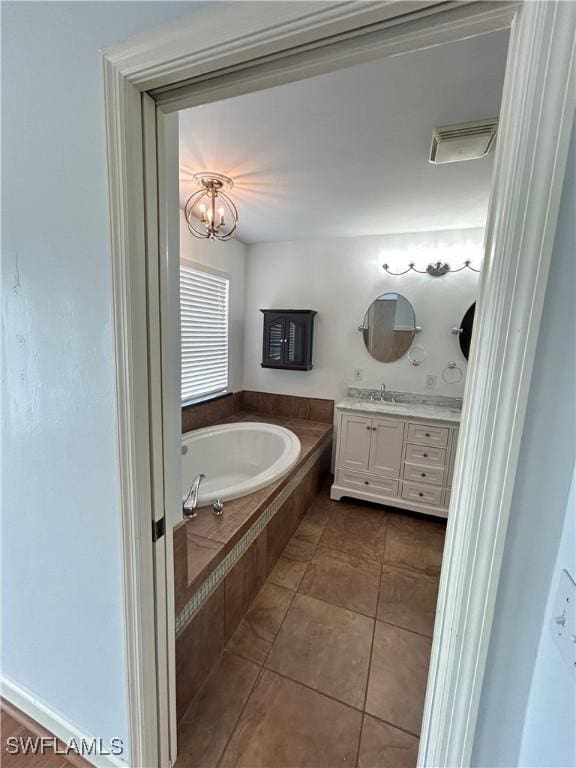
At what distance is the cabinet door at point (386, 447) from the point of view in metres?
2.63

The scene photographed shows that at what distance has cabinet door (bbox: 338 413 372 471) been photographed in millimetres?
2732

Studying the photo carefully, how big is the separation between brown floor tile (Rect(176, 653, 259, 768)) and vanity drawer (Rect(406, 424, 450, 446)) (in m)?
1.85

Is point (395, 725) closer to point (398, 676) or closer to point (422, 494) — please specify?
point (398, 676)

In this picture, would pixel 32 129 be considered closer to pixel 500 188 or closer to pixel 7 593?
pixel 500 188

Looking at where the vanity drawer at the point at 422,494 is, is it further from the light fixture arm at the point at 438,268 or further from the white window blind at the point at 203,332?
the white window blind at the point at 203,332

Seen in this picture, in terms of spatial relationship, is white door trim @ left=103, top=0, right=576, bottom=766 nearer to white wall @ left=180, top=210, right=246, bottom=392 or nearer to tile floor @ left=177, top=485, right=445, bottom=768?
tile floor @ left=177, top=485, right=445, bottom=768

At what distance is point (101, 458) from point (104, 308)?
1.32 feet

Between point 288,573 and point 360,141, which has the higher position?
point 360,141

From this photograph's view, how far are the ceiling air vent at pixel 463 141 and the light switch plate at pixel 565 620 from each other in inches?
67.0

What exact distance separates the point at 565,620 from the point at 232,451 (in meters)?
2.71

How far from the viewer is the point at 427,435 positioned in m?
2.54

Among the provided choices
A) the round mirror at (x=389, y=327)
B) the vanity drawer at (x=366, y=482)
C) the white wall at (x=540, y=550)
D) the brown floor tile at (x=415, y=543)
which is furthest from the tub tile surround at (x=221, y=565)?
the round mirror at (x=389, y=327)

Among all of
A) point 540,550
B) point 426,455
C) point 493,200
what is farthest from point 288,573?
point 493,200

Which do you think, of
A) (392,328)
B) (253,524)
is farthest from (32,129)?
A: (392,328)
